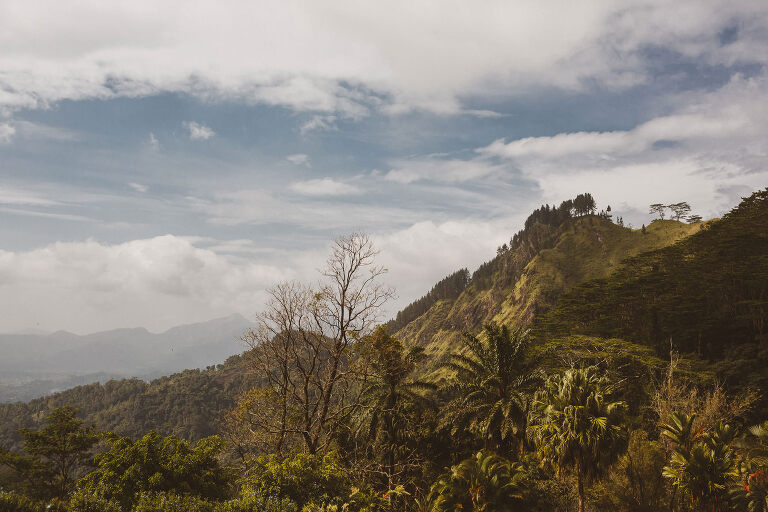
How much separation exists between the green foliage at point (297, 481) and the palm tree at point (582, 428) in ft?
35.4

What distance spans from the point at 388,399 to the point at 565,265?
162 meters

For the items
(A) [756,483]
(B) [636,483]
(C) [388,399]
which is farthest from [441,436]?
(A) [756,483]

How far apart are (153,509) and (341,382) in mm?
16011

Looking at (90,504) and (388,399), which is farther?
(388,399)

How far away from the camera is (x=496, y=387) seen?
29.5 meters

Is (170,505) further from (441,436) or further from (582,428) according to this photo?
(441,436)

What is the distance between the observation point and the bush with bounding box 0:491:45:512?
481 inches

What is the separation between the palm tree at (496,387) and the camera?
27250mm

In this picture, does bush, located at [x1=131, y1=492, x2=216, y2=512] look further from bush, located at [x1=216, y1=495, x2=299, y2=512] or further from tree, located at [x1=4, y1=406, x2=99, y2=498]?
tree, located at [x1=4, y1=406, x2=99, y2=498]

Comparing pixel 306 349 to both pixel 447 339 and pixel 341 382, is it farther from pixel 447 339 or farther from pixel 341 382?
pixel 447 339

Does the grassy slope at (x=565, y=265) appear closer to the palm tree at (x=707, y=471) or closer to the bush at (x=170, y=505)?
the palm tree at (x=707, y=471)

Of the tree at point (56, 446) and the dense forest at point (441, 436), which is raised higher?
the dense forest at point (441, 436)

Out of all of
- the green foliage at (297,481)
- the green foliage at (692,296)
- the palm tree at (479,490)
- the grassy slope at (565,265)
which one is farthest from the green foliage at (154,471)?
the grassy slope at (565,265)

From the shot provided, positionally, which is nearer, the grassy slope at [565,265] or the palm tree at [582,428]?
the palm tree at [582,428]
